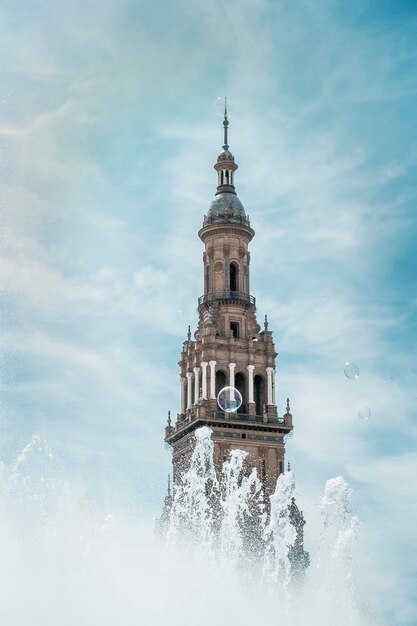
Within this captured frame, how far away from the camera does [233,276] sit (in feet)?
282

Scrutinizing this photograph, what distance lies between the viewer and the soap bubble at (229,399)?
3031 inches

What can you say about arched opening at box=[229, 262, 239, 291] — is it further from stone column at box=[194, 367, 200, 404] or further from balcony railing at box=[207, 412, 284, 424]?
balcony railing at box=[207, 412, 284, 424]

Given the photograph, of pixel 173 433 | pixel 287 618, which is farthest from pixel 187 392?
pixel 287 618

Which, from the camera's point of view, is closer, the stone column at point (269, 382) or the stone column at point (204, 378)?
the stone column at point (204, 378)

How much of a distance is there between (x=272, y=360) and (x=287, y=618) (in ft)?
111

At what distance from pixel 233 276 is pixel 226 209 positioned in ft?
18.6

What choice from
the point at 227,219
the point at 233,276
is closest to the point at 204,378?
the point at 233,276

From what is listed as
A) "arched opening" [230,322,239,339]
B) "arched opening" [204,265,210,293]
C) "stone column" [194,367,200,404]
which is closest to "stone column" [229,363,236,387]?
"stone column" [194,367,200,404]

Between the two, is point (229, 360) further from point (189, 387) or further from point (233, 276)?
point (233, 276)

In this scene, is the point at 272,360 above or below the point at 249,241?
below

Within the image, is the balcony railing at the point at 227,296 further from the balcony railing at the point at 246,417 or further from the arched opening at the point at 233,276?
the balcony railing at the point at 246,417

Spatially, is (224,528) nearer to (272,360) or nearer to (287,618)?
(272,360)

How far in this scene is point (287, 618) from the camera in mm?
51531

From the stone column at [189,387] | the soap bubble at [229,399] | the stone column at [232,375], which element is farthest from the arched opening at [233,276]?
the soap bubble at [229,399]
